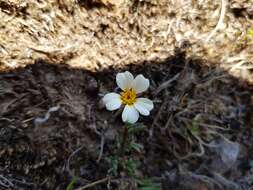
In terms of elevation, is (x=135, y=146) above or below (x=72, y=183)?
above

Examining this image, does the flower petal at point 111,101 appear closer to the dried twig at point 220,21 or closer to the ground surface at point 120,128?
the ground surface at point 120,128

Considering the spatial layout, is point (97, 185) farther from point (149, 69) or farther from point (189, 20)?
point (189, 20)

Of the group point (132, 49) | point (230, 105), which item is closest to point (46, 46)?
point (132, 49)

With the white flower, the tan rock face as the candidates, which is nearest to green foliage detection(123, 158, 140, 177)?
the white flower

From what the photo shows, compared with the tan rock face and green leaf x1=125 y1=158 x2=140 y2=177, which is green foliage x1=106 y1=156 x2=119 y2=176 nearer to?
green leaf x1=125 y1=158 x2=140 y2=177

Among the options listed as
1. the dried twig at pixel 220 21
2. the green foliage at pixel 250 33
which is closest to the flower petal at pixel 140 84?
the dried twig at pixel 220 21

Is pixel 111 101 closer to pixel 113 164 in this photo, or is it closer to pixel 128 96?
pixel 128 96

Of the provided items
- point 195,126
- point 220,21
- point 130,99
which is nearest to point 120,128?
point 130,99
